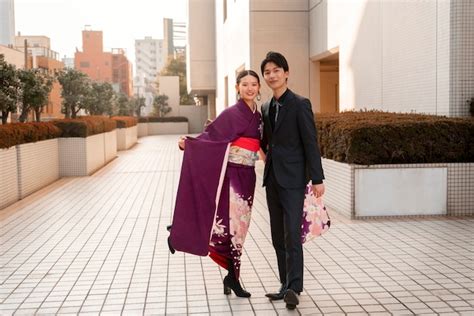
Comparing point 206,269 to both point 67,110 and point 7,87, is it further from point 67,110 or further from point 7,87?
point 67,110

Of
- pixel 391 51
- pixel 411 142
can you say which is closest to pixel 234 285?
pixel 411 142

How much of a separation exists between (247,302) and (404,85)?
21.1 ft

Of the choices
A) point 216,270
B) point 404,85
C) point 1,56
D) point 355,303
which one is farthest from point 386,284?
point 1,56

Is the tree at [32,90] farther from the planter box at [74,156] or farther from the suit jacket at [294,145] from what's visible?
the suit jacket at [294,145]

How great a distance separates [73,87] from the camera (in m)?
18.9

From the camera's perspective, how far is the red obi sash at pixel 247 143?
448cm

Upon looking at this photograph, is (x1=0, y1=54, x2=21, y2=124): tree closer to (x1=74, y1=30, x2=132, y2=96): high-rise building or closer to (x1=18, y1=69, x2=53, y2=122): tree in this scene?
(x1=18, y1=69, x2=53, y2=122): tree

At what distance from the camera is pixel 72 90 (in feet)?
62.3

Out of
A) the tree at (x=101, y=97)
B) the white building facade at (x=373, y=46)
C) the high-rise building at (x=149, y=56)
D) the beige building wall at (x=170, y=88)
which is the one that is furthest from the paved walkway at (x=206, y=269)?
the high-rise building at (x=149, y=56)

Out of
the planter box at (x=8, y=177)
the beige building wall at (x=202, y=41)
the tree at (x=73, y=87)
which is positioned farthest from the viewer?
the beige building wall at (x=202, y=41)

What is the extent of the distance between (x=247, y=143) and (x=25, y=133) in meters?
7.44

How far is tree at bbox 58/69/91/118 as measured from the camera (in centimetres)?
1884

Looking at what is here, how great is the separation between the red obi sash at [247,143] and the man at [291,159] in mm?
149

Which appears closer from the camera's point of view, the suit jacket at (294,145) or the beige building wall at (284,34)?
the suit jacket at (294,145)
